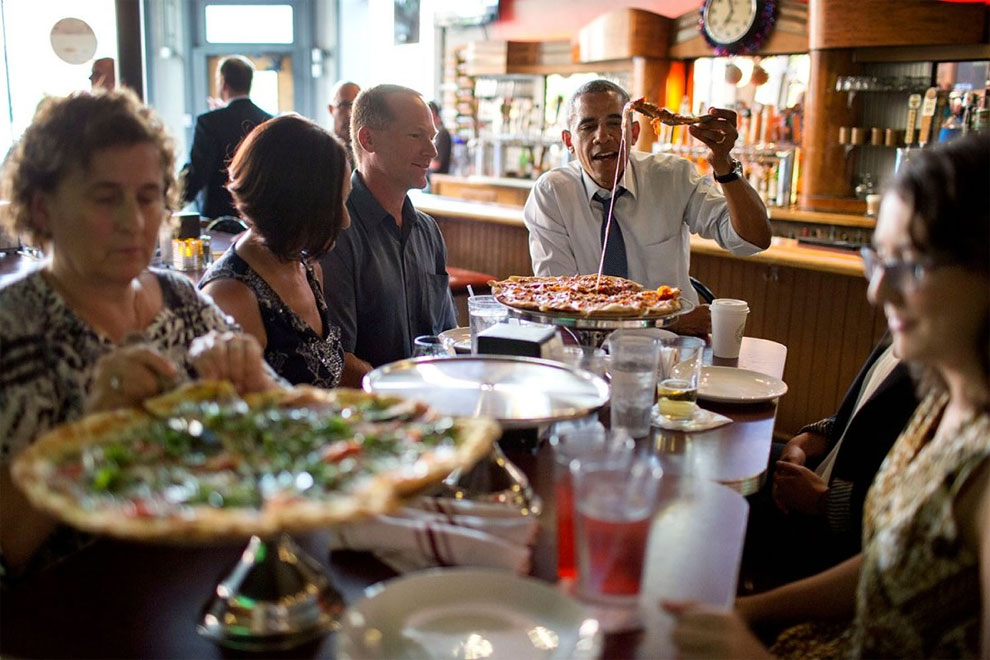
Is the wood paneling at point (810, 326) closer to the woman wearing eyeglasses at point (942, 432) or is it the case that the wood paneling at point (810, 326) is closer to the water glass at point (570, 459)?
the woman wearing eyeglasses at point (942, 432)

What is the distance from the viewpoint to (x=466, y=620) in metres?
1.09

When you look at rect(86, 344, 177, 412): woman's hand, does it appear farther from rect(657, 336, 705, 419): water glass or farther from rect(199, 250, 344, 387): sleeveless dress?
rect(657, 336, 705, 419): water glass

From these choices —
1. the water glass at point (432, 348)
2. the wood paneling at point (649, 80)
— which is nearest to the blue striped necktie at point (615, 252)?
the water glass at point (432, 348)

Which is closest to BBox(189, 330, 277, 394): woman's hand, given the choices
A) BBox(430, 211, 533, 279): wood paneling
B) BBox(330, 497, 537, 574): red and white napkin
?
BBox(330, 497, 537, 574): red and white napkin

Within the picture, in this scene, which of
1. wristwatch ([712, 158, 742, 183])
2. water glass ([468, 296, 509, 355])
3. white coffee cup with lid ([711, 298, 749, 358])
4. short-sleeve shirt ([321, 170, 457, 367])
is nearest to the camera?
water glass ([468, 296, 509, 355])

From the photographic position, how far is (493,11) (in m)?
8.60

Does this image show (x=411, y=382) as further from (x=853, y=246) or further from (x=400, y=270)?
(x=853, y=246)

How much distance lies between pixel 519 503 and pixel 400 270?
1.71 metres

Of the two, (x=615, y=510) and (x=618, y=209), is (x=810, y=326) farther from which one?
(x=615, y=510)

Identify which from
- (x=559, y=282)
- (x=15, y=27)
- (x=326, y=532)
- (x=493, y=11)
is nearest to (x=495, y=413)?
(x=326, y=532)

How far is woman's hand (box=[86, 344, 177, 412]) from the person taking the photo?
4.15 feet

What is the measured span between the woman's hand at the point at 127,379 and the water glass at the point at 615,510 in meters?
0.61

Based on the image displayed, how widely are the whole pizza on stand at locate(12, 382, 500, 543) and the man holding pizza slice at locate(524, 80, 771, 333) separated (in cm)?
226

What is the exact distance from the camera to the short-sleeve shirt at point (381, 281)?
2828mm
